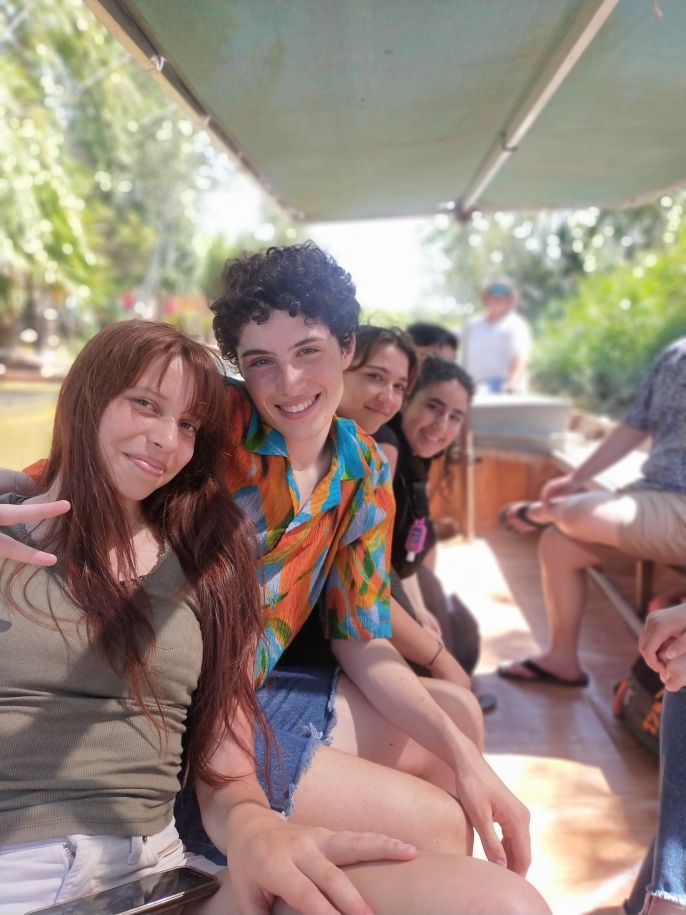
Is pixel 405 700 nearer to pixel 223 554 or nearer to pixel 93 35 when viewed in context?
pixel 223 554

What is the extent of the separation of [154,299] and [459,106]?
124 feet

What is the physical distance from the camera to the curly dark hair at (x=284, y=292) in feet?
5.66

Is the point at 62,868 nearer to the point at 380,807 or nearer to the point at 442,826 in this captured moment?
the point at 380,807

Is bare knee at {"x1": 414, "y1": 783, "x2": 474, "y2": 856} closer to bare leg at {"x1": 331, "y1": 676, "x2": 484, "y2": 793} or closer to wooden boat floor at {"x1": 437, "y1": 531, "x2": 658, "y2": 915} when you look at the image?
bare leg at {"x1": 331, "y1": 676, "x2": 484, "y2": 793}

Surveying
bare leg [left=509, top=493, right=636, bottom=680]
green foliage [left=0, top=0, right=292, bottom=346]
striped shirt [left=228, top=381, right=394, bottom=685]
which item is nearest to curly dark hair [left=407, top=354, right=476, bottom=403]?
bare leg [left=509, top=493, right=636, bottom=680]

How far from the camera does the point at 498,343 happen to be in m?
7.25

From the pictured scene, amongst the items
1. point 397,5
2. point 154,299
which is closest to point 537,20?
point 397,5

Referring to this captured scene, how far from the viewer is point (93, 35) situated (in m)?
8.23

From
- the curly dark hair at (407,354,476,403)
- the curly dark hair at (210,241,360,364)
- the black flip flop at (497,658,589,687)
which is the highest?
the curly dark hair at (210,241,360,364)

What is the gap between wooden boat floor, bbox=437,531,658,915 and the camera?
2410mm

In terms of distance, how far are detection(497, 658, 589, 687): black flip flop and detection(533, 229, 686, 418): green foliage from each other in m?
9.18

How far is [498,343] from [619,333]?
628 centimetres

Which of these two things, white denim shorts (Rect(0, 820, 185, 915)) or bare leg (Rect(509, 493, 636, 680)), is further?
bare leg (Rect(509, 493, 636, 680))

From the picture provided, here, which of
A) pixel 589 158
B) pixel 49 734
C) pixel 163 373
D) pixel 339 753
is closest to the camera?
pixel 49 734
